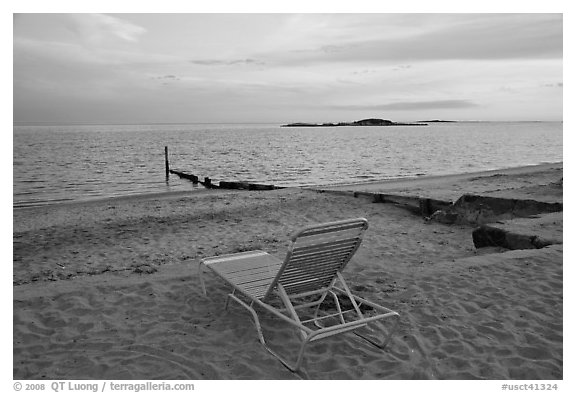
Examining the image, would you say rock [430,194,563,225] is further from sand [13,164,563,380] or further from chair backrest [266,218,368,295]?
chair backrest [266,218,368,295]

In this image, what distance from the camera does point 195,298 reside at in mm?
4984

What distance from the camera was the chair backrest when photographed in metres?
3.75

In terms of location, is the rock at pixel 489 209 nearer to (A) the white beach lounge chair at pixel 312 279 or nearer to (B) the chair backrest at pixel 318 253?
(A) the white beach lounge chair at pixel 312 279

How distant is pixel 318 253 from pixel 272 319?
0.98 meters

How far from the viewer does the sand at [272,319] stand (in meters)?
3.55

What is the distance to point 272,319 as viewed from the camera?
448 centimetres

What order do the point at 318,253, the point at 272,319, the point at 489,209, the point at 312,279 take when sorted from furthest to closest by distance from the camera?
the point at 489,209 → the point at 272,319 → the point at 312,279 → the point at 318,253

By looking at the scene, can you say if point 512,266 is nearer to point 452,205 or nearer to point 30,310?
point 452,205

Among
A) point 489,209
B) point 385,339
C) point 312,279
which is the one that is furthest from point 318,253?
point 489,209

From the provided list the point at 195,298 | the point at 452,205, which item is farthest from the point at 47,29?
the point at 452,205

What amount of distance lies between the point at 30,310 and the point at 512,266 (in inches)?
212

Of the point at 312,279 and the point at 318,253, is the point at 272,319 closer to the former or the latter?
the point at 312,279

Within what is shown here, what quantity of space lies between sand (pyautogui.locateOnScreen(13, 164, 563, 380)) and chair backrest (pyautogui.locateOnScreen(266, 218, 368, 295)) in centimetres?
54
